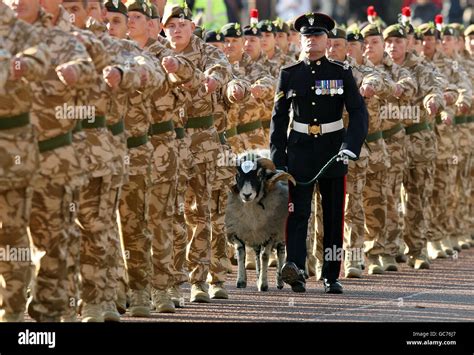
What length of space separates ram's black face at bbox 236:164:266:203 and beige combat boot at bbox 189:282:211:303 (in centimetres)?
130

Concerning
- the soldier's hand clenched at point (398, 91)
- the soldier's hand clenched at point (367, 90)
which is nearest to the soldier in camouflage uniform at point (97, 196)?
the soldier's hand clenched at point (367, 90)

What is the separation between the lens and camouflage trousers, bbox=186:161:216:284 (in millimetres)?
16547

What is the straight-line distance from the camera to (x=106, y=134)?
46.0 feet

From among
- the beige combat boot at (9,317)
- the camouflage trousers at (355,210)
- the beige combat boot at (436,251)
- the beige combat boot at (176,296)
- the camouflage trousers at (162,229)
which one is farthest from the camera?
the beige combat boot at (436,251)

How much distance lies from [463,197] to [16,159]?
12477 millimetres

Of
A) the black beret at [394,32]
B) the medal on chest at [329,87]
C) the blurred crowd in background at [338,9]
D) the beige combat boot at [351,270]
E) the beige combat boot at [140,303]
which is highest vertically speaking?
the blurred crowd in background at [338,9]

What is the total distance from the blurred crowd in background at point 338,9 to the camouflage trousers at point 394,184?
12205 mm

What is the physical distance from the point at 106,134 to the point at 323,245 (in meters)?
4.08

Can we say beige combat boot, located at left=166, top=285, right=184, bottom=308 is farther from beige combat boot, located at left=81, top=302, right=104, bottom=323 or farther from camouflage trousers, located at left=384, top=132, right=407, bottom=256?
camouflage trousers, located at left=384, top=132, right=407, bottom=256

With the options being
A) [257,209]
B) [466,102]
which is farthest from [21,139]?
[466,102]

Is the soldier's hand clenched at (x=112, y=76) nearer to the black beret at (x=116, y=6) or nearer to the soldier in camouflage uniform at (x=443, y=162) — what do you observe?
the black beret at (x=116, y=6)

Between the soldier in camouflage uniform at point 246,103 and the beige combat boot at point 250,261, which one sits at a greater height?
the soldier in camouflage uniform at point 246,103

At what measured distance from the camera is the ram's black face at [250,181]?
17.6 m

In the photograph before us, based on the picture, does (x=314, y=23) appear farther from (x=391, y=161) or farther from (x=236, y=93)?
(x=391, y=161)
